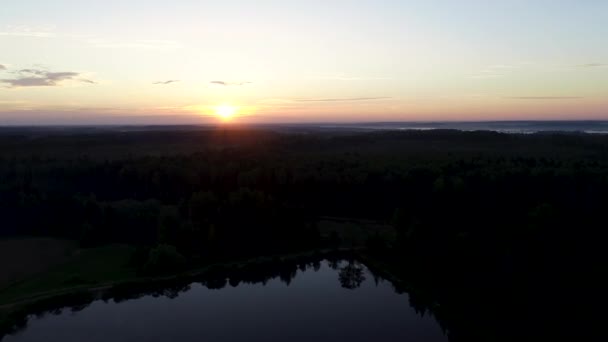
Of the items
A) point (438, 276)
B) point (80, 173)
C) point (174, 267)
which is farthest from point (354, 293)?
point (80, 173)

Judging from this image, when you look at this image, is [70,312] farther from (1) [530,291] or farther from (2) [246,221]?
(1) [530,291]

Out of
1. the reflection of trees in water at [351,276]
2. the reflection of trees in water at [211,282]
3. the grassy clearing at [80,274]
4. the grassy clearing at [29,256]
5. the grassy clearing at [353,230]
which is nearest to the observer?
the reflection of trees in water at [211,282]

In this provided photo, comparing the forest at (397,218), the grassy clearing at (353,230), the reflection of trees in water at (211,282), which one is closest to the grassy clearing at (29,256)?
the forest at (397,218)

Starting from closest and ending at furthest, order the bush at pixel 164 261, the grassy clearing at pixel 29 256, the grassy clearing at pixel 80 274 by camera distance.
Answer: the grassy clearing at pixel 80 274, the grassy clearing at pixel 29 256, the bush at pixel 164 261

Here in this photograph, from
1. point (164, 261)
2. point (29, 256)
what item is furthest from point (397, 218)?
point (29, 256)

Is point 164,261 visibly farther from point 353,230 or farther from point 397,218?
point 397,218

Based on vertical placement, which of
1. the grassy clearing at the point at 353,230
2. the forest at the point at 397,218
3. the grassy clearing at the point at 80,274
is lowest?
the grassy clearing at the point at 80,274

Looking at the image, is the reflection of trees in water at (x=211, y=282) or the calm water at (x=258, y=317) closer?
the calm water at (x=258, y=317)

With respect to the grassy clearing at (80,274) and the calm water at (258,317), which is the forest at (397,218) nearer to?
the grassy clearing at (80,274)
